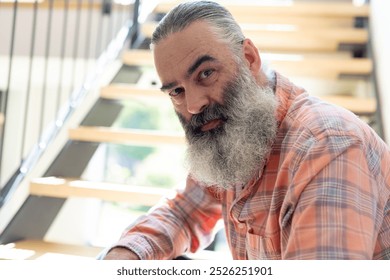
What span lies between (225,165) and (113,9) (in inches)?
98.6

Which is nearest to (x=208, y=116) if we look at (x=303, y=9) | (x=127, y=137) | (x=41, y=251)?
(x=41, y=251)

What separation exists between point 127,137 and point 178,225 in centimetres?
83

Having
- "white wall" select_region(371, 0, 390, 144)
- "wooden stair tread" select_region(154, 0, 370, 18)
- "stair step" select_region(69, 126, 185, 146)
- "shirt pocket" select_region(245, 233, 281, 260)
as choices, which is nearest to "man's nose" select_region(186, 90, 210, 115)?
"shirt pocket" select_region(245, 233, 281, 260)

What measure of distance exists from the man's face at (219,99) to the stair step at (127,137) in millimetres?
943

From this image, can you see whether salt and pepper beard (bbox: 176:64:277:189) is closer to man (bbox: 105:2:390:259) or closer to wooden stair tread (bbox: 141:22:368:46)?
man (bbox: 105:2:390:259)

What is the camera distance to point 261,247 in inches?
40.1

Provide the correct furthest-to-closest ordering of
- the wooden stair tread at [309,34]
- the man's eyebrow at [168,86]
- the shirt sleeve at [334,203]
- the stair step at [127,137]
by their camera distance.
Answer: the wooden stair tread at [309,34], the stair step at [127,137], the man's eyebrow at [168,86], the shirt sleeve at [334,203]

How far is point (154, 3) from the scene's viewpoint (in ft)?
10.4

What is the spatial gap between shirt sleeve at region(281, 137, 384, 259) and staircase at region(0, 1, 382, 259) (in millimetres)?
523

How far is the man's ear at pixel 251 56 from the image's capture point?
1108 mm

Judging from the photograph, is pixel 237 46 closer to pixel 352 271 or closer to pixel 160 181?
pixel 352 271

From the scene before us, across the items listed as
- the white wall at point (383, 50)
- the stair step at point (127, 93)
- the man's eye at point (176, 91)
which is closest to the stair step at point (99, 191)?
the stair step at point (127, 93)

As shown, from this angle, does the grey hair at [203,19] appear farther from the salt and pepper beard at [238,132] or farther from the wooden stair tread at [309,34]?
the wooden stair tread at [309,34]

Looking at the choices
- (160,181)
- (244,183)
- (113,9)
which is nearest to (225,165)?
(244,183)
